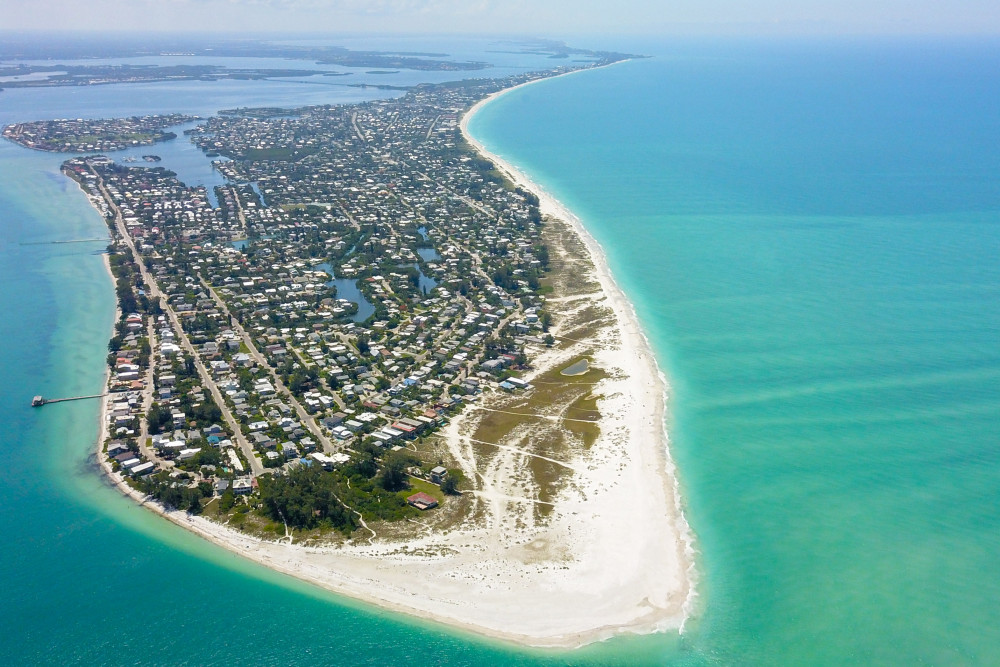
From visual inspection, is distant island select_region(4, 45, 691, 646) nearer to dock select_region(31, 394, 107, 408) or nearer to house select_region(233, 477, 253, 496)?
house select_region(233, 477, 253, 496)

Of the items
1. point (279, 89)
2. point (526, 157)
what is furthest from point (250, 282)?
point (279, 89)

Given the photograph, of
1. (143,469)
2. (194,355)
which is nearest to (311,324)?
(194,355)

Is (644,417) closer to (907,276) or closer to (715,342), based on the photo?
Result: (715,342)

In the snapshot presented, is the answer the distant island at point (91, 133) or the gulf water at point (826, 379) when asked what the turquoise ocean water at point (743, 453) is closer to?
the gulf water at point (826, 379)

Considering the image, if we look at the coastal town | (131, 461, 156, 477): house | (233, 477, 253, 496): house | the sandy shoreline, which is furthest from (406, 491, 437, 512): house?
(131, 461, 156, 477): house

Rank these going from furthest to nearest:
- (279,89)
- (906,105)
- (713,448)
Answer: (279,89) < (906,105) < (713,448)

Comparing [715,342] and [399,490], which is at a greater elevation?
[715,342]

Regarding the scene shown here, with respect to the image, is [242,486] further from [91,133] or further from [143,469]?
[91,133]
